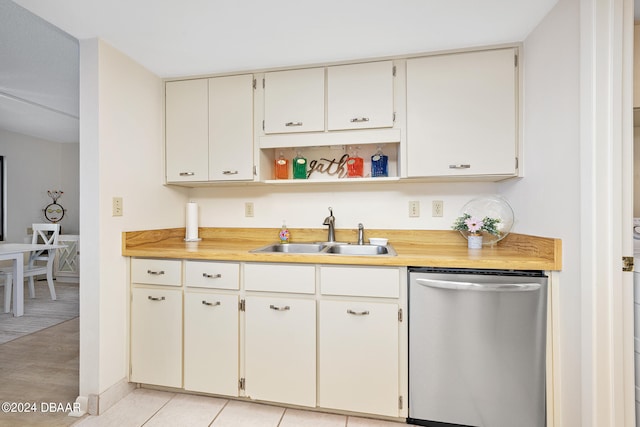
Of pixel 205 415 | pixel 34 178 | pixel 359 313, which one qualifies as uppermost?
pixel 34 178

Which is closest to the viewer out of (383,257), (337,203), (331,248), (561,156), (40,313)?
(561,156)

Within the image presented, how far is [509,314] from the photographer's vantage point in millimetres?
1481

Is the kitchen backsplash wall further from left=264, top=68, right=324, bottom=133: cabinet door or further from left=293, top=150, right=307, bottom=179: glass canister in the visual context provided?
left=264, top=68, right=324, bottom=133: cabinet door

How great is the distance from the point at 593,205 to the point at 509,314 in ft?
1.98

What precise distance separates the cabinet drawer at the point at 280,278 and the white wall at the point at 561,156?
1.18 m

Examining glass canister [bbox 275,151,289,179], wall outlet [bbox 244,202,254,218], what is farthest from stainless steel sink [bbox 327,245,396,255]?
wall outlet [bbox 244,202,254,218]

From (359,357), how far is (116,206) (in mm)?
1610

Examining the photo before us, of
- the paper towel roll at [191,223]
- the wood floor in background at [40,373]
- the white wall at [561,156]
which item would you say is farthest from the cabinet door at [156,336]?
the white wall at [561,156]

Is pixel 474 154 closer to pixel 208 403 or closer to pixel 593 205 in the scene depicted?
pixel 593 205

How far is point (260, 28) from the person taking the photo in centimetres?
162

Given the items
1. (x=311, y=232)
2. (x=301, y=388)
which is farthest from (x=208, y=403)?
(x=311, y=232)

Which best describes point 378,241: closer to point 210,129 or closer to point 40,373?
point 210,129

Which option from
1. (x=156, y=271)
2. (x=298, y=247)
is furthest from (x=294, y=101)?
(x=156, y=271)

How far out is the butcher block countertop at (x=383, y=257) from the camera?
151 centimetres
